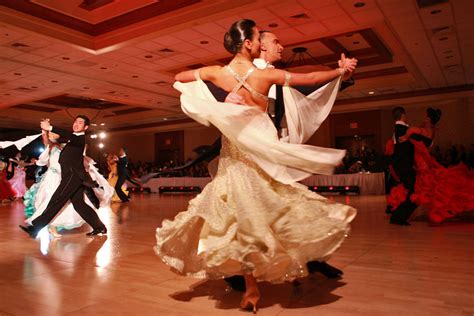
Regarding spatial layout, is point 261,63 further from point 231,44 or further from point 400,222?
point 400,222

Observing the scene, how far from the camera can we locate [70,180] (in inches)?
178

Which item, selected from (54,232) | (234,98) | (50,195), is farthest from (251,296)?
(50,195)

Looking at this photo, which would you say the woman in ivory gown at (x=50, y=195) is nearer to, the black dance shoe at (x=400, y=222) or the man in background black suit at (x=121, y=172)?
the black dance shoe at (x=400, y=222)

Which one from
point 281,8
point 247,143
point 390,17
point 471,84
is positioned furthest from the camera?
point 471,84

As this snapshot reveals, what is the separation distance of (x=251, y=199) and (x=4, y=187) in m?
10.9

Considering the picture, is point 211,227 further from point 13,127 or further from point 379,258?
point 13,127

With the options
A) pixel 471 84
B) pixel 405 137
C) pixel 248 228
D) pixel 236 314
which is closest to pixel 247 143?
pixel 248 228

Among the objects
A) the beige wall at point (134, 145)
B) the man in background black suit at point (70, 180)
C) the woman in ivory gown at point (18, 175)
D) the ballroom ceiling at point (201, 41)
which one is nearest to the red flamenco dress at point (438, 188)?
the ballroom ceiling at point (201, 41)

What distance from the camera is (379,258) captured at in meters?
3.10

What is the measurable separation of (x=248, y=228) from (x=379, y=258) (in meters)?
1.68

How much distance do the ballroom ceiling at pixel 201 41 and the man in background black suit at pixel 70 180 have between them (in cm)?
355

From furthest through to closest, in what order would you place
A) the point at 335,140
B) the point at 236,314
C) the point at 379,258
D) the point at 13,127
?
the point at 13,127, the point at 335,140, the point at 379,258, the point at 236,314

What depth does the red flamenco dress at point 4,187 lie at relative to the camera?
35.0 ft

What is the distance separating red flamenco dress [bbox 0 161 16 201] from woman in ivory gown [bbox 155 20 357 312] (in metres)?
10.3
